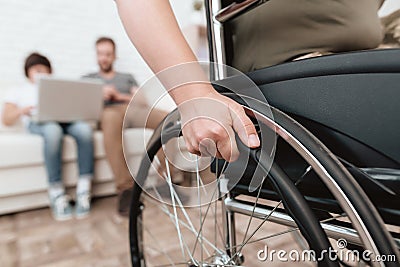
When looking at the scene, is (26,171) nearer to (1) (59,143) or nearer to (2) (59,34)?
(1) (59,143)

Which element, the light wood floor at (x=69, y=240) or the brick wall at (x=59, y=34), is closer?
the light wood floor at (x=69, y=240)

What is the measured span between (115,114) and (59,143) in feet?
1.17

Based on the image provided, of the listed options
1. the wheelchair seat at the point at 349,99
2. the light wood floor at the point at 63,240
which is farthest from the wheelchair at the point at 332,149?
the light wood floor at the point at 63,240

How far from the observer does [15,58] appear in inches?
89.1

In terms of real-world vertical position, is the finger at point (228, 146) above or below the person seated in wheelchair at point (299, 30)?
below

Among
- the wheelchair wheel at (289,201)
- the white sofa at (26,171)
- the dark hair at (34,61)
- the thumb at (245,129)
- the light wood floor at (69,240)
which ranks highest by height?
the dark hair at (34,61)

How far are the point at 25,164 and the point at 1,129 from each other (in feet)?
1.52

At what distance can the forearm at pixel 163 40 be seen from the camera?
36cm

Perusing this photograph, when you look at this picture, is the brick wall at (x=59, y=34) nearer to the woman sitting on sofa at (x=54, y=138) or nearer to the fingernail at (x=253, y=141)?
the woman sitting on sofa at (x=54, y=138)

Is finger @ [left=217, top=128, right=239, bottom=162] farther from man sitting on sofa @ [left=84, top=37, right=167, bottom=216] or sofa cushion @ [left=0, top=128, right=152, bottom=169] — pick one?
man sitting on sofa @ [left=84, top=37, right=167, bottom=216]

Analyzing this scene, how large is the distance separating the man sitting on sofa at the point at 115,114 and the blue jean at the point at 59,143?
0.11 metres

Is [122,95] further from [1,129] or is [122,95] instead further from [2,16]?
[2,16]

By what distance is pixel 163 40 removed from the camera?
364 millimetres

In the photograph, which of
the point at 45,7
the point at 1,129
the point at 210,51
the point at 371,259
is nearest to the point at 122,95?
the point at 1,129
